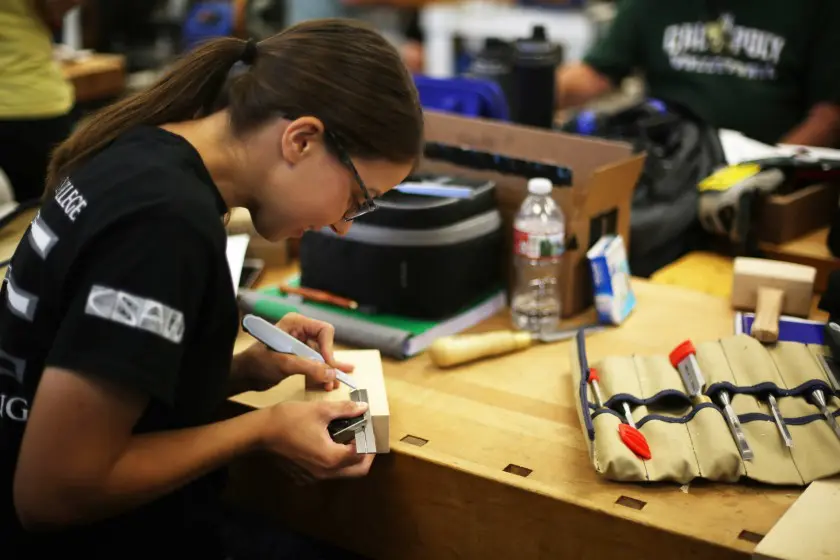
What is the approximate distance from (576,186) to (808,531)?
77 cm

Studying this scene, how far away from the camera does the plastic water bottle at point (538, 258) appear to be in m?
1.61

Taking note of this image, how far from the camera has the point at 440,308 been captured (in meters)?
1.62

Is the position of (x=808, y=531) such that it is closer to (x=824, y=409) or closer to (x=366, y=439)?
(x=824, y=409)

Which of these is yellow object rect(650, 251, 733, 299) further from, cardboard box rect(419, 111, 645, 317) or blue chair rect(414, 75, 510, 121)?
blue chair rect(414, 75, 510, 121)

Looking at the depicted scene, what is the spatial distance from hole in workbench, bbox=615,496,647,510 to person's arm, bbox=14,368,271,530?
1.63ft

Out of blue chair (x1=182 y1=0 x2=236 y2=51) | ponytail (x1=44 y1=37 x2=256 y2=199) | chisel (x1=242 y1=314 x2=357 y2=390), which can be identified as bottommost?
blue chair (x1=182 y1=0 x2=236 y2=51)


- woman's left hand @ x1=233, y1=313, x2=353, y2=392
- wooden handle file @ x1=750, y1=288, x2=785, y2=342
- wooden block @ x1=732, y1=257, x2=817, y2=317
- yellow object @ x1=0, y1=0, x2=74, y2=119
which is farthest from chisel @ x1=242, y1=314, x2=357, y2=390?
yellow object @ x1=0, y1=0, x2=74, y2=119

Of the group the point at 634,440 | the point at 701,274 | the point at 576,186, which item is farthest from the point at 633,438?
the point at 701,274

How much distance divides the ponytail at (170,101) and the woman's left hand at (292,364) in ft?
1.21

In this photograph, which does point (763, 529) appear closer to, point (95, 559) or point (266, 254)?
point (95, 559)

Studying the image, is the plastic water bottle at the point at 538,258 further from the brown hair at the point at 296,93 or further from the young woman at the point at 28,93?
the young woman at the point at 28,93

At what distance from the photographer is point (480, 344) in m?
1.54

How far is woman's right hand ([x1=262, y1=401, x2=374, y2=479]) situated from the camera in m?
1.12

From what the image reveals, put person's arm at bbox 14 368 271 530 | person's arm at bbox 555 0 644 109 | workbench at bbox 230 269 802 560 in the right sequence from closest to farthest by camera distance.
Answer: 1. person's arm at bbox 14 368 271 530
2. workbench at bbox 230 269 802 560
3. person's arm at bbox 555 0 644 109
